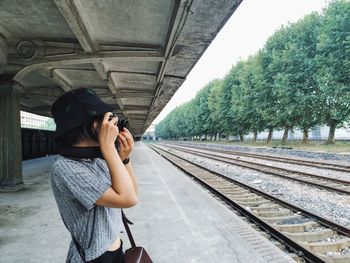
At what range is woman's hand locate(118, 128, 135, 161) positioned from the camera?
179 cm

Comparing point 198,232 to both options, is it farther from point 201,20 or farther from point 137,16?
point 137,16

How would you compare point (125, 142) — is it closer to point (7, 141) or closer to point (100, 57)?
point (100, 57)

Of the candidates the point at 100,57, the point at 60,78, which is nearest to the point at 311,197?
the point at 100,57

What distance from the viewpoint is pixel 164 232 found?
5375mm

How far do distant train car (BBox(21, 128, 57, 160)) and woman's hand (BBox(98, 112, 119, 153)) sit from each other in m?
18.3

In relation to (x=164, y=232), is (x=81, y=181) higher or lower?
higher

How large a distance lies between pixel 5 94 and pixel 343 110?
82.5 ft

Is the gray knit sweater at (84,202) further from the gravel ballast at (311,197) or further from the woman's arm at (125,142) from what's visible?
the gravel ballast at (311,197)

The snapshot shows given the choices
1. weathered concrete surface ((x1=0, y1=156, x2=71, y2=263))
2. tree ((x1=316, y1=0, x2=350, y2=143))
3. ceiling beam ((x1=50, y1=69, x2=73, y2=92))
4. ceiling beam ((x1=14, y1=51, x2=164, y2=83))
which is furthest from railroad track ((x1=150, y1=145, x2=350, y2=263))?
tree ((x1=316, y1=0, x2=350, y2=143))

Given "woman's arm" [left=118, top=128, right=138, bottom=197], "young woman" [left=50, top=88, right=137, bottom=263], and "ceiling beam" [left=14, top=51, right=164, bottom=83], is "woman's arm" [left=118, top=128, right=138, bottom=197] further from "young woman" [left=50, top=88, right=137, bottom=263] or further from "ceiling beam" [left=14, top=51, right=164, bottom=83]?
"ceiling beam" [left=14, top=51, right=164, bottom=83]

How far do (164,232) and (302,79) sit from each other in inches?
1189

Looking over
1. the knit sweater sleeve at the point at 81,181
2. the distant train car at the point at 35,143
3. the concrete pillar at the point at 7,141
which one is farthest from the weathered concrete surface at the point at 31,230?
the distant train car at the point at 35,143

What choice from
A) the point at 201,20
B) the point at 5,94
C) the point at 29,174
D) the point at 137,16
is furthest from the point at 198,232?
the point at 29,174

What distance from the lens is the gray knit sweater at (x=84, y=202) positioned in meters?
1.57
